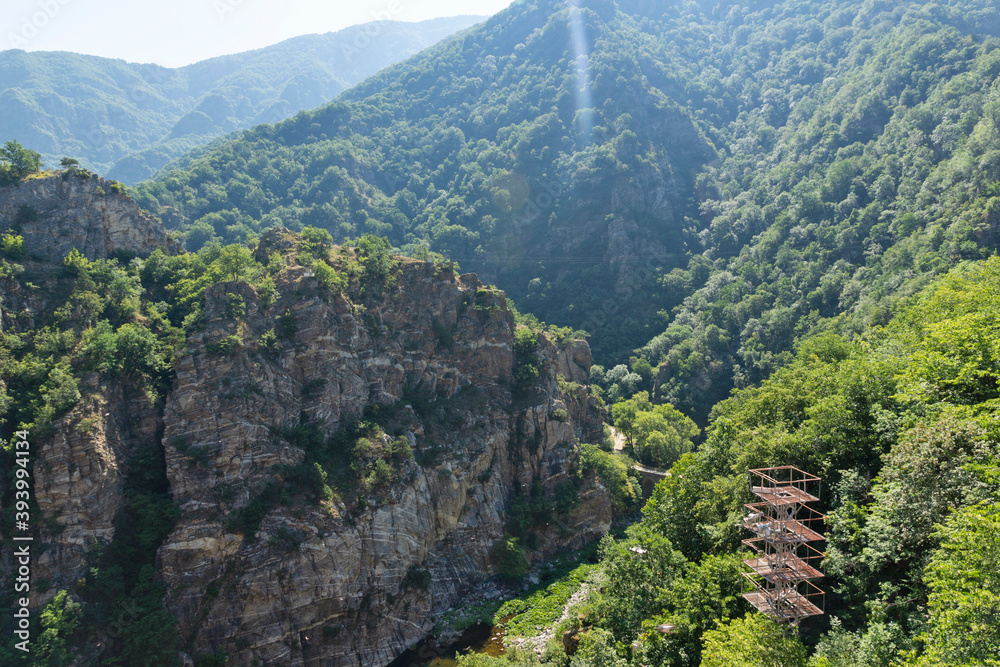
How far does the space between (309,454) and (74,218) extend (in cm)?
3439

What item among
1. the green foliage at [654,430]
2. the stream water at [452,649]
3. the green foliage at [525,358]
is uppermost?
the green foliage at [525,358]

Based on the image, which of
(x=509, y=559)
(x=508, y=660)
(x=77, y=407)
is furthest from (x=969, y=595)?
(x=77, y=407)

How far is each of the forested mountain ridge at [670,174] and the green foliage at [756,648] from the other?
2494 inches

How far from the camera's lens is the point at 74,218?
53.1 m

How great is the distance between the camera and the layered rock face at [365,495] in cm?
4338

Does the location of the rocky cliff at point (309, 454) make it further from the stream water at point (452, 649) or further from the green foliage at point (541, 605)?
the green foliage at point (541, 605)

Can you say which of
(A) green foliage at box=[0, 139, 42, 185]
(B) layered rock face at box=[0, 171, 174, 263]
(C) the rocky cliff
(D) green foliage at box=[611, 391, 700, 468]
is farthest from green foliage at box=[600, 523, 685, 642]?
(A) green foliage at box=[0, 139, 42, 185]

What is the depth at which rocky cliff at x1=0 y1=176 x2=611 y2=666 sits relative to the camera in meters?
42.2

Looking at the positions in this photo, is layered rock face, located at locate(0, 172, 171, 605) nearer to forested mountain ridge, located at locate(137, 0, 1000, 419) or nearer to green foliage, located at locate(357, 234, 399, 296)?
green foliage, located at locate(357, 234, 399, 296)

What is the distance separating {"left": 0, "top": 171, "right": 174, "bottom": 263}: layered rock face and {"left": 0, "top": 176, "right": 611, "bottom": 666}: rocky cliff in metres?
0.19

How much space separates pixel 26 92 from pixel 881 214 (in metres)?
256

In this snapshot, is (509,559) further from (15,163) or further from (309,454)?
(15,163)

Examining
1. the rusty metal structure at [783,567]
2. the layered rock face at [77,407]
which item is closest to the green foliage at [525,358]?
the layered rock face at [77,407]

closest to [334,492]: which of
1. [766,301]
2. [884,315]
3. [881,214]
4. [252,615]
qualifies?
[252,615]
